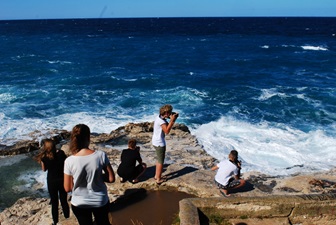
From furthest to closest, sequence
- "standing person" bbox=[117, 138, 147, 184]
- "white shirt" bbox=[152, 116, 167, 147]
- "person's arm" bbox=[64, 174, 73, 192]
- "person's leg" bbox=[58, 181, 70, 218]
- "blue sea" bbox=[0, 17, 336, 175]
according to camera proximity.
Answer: "blue sea" bbox=[0, 17, 336, 175] < "standing person" bbox=[117, 138, 147, 184] < "white shirt" bbox=[152, 116, 167, 147] < "person's leg" bbox=[58, 181, 70, 218] < "person's arm" bbox=[64, 174, 73, 192]

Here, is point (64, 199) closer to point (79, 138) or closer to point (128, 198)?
point (128, 198)

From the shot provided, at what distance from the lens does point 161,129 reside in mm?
7496

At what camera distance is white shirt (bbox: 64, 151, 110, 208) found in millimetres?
4207

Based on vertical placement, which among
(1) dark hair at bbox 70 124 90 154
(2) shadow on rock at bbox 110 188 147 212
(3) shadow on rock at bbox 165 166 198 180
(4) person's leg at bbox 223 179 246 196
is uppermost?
(1) dark hair at bbox 70 124 90 154

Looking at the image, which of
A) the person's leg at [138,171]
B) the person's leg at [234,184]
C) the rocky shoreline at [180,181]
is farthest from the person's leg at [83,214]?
the person's leg at [234,184]

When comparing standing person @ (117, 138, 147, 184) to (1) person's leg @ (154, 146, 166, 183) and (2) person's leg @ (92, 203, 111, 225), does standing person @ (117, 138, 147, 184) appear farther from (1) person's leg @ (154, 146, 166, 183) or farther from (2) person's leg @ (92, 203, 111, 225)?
(2) person's leg @ (92, 203, 111, 225)

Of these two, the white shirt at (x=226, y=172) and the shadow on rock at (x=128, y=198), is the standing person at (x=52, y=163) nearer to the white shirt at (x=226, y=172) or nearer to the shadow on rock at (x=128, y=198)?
the shadow on rock at (x=128, y=198)

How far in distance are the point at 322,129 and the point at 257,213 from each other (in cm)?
1489

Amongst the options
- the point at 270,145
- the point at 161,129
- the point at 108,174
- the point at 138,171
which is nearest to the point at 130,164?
the point at 138,171

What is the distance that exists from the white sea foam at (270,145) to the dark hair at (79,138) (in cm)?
929

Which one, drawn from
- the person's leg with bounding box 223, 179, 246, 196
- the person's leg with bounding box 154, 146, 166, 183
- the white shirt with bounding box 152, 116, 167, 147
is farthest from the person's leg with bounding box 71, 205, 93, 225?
the person's leg with bounding box 223, 179, 246, 196

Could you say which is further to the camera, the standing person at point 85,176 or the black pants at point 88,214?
the black pants at point 88,214

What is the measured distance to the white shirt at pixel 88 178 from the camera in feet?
13.8

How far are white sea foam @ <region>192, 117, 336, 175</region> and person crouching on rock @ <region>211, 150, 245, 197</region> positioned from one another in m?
4.88
